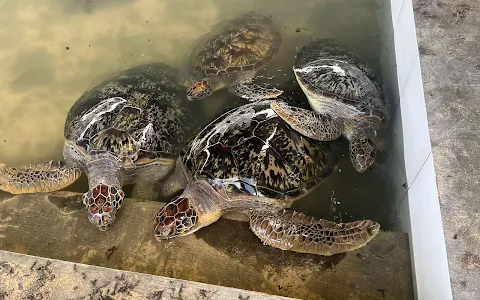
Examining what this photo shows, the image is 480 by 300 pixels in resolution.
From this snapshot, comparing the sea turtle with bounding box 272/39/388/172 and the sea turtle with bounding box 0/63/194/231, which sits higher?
the sea turtle with bounding box 272/39/388/172

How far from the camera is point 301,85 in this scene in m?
3.12

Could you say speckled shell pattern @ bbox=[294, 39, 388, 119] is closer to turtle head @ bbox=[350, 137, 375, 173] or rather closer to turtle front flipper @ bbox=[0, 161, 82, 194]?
turtle head @ bbox=[350, 137, 375, 173]

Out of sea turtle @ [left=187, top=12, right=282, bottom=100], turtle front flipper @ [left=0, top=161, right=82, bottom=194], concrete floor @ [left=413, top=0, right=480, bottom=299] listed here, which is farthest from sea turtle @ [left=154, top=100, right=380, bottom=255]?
turtle front flipper @ [left=0, top=161, right=82, bottom=194]

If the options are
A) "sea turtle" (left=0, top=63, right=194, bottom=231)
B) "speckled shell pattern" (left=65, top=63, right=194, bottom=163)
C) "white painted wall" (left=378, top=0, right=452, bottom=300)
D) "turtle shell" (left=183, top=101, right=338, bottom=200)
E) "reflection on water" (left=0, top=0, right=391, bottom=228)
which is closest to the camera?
"white painted wall" (left=378, top=0, right=452, bottom=300)

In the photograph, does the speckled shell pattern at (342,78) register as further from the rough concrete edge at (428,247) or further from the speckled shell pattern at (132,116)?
the speckled shell pattern at (132,116)

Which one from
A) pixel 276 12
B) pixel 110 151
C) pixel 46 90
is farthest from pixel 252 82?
pixel 46 90

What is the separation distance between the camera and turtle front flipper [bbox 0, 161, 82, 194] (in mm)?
2652

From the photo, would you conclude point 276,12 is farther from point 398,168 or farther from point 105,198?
point 105,198

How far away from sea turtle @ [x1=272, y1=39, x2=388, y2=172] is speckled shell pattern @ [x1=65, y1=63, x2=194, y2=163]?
912 millimetres

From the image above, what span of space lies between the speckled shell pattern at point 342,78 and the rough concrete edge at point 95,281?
5.56ft

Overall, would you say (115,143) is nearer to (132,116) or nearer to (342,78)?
(132,116)

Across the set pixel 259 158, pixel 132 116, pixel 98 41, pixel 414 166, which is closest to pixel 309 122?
pixel 259 158

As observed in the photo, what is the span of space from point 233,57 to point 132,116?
3.80 ft

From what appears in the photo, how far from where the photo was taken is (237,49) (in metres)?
3.63
